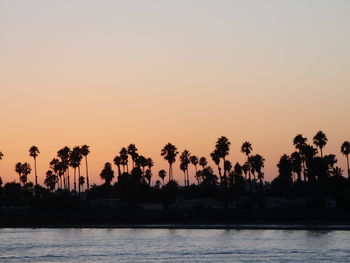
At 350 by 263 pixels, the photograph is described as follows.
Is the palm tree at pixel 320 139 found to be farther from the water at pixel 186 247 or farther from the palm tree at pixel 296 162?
the water at pixel 186 247

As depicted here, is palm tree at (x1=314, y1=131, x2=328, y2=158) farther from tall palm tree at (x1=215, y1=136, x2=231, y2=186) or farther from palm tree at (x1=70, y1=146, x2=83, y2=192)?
palm tree at (x1=70, y1=146, x2=83, y2=192)

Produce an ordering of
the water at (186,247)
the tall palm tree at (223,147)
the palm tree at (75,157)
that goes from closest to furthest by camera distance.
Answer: the water at (186,247)
the tall palm tree at (223,147)
the palm tree at (75,157)

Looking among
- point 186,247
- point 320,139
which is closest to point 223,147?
point 320,139

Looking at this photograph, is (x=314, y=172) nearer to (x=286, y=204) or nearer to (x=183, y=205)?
(x=286, y=204)

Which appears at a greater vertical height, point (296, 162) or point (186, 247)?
point (296, 162)

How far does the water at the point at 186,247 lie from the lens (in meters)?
73.9

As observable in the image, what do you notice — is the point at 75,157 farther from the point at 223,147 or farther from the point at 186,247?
the point at 186,247

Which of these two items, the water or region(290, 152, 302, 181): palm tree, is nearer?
the water

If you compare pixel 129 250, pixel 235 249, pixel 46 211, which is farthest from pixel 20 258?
pixel 46 211

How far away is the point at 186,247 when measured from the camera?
86.7 metres

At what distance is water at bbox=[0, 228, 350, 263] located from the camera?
73.9m

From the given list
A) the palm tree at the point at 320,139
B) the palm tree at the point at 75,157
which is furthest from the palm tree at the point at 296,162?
Answer: the palm tree at the point at 75,157

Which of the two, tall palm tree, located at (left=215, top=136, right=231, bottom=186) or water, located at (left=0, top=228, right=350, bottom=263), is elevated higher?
tall palm tree, located at (left=215, top=136, right=231, bottom=186)

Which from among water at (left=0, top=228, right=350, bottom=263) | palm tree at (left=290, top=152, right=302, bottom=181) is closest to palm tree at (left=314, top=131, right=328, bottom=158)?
palm tree at (left=290, top=152, right=302, bottom=181)
